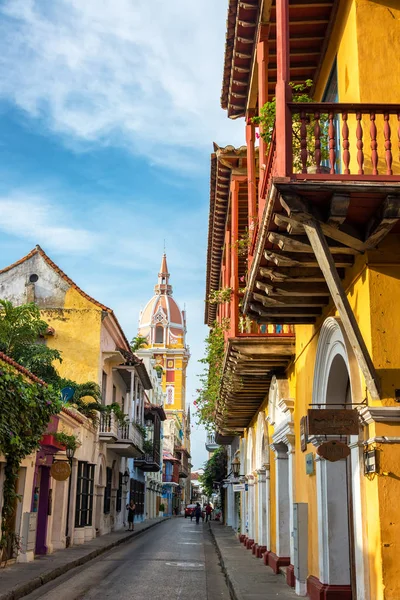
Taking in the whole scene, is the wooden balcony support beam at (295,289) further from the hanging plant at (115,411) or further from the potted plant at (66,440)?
the hanging plant at (115,411)

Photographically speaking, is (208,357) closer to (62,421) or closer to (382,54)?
(62,421)

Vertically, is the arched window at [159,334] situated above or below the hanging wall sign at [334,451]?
above

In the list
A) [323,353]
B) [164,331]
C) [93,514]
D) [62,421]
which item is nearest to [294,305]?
[323,353]

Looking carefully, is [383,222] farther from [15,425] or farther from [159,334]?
[159,334]

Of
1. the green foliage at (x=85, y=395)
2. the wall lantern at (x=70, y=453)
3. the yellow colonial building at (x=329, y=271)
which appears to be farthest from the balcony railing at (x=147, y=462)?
the yellow colonial building at (x=329, y=271)

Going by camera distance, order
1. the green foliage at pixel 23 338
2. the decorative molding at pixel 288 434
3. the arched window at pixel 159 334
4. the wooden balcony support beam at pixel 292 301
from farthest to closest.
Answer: the arched window at pixel 159 334, the green foliage at pixel 23 338, the decorative molding at pixel 288 434, the wooden balcony support beam at pixel 292 301

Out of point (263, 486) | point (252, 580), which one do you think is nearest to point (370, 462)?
point (252, 580)

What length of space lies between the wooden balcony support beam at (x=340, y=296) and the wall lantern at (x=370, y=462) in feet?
1.76

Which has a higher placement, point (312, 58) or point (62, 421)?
point (312, 58)

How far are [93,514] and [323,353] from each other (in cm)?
1842

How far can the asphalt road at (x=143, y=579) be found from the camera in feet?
38.1

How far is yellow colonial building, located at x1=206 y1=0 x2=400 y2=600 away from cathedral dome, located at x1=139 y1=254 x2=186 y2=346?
83.8 meters

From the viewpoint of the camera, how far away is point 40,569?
1401 centimetres

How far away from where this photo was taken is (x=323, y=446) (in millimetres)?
7227
